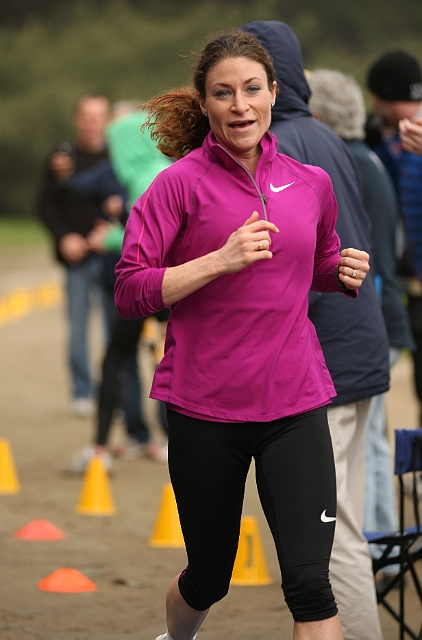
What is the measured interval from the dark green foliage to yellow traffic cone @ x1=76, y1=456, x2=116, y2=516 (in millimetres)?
47599

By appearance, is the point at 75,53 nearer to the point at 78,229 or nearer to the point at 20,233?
the point at 20,233

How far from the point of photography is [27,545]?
6.22m

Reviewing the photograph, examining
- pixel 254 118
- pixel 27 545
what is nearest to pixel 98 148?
pixel 27 545

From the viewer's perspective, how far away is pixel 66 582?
541 cm

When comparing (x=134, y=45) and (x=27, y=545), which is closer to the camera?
(x=27, y=545)

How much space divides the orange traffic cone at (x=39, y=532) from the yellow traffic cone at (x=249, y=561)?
3.95ft

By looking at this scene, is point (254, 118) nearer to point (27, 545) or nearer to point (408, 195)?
point (408, 195)

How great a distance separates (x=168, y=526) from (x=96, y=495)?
2.82 feet

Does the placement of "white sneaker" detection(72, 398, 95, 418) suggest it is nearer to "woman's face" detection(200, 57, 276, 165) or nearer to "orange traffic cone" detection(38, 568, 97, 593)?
"orange traffic cone" detection(38, 568, 97, 593)

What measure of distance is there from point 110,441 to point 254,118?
615cm

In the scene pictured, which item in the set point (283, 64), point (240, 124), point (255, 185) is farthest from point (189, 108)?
point (283, 64)

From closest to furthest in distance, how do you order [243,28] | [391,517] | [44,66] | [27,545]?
[243,28] → [391,517] → [27,545] → [44,66]

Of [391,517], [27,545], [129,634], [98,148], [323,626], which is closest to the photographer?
[323,626]

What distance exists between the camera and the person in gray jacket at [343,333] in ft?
13.9
